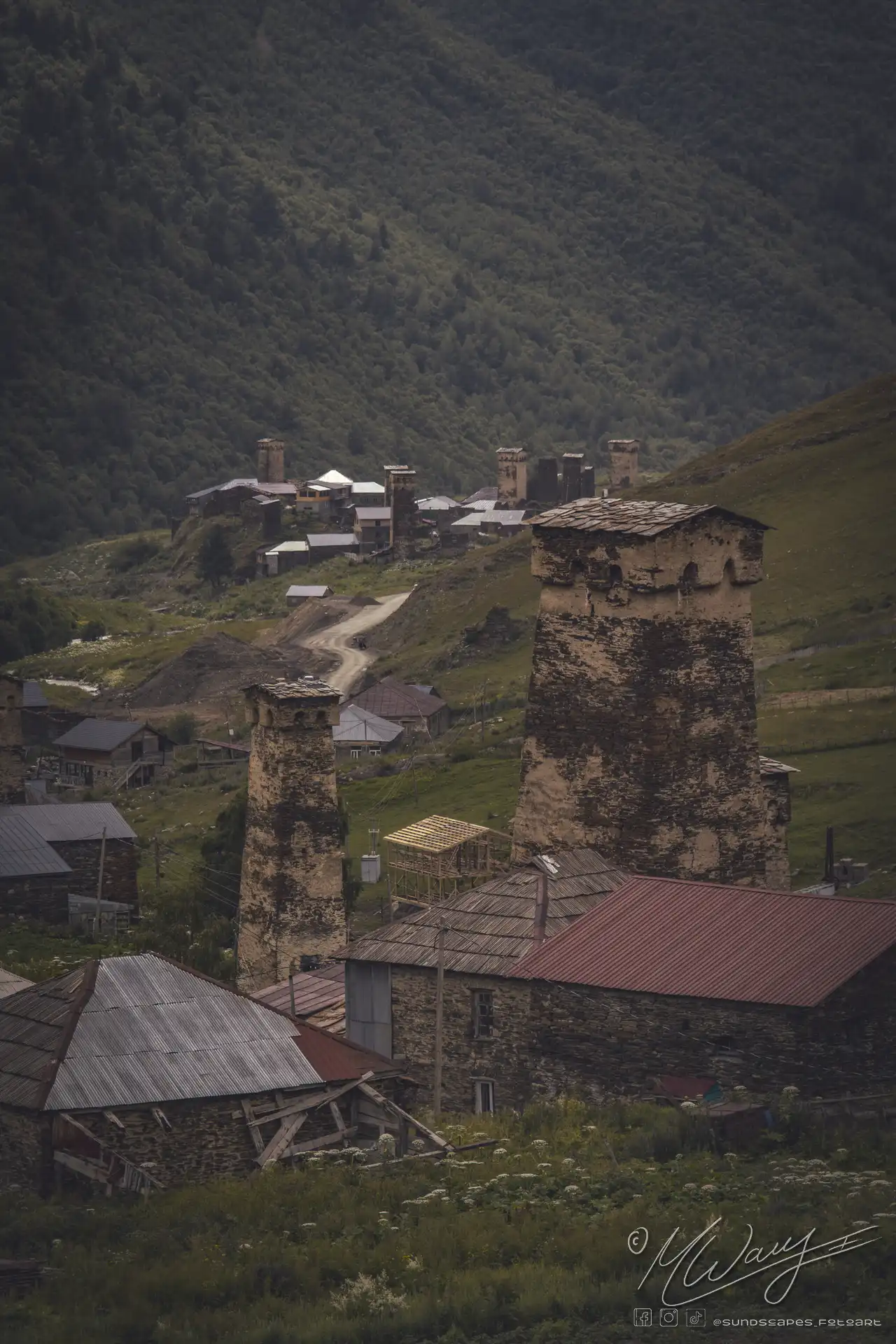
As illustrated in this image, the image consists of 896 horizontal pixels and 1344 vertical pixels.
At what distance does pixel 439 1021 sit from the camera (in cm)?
3409

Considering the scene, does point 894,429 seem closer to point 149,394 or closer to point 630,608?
point 630,608

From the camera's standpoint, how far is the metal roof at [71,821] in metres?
55.2

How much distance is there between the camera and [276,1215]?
28.8 meters

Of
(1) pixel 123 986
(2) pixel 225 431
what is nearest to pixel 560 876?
(1) pixel 123 986

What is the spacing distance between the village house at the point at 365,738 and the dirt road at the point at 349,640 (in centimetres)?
1086

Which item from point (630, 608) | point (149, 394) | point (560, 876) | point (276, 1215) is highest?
point (149, 394)

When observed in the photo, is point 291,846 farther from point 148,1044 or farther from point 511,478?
point 511,478

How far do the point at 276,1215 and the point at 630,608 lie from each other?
40.6 ft

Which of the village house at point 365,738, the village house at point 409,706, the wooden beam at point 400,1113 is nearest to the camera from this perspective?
the wooden beam at point 400,1113

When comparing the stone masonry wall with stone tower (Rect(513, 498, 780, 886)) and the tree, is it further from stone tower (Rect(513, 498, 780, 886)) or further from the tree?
the tree

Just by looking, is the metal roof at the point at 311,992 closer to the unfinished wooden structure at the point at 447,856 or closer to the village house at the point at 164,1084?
the unfinished wooden structure at the point at 447,856

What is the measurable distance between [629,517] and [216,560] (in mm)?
90009

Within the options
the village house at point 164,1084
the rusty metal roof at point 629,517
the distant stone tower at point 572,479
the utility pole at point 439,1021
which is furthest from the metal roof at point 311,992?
→ the distant stone tower at point 572,479

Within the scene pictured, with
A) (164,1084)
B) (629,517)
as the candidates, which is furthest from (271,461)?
(164,1084)
